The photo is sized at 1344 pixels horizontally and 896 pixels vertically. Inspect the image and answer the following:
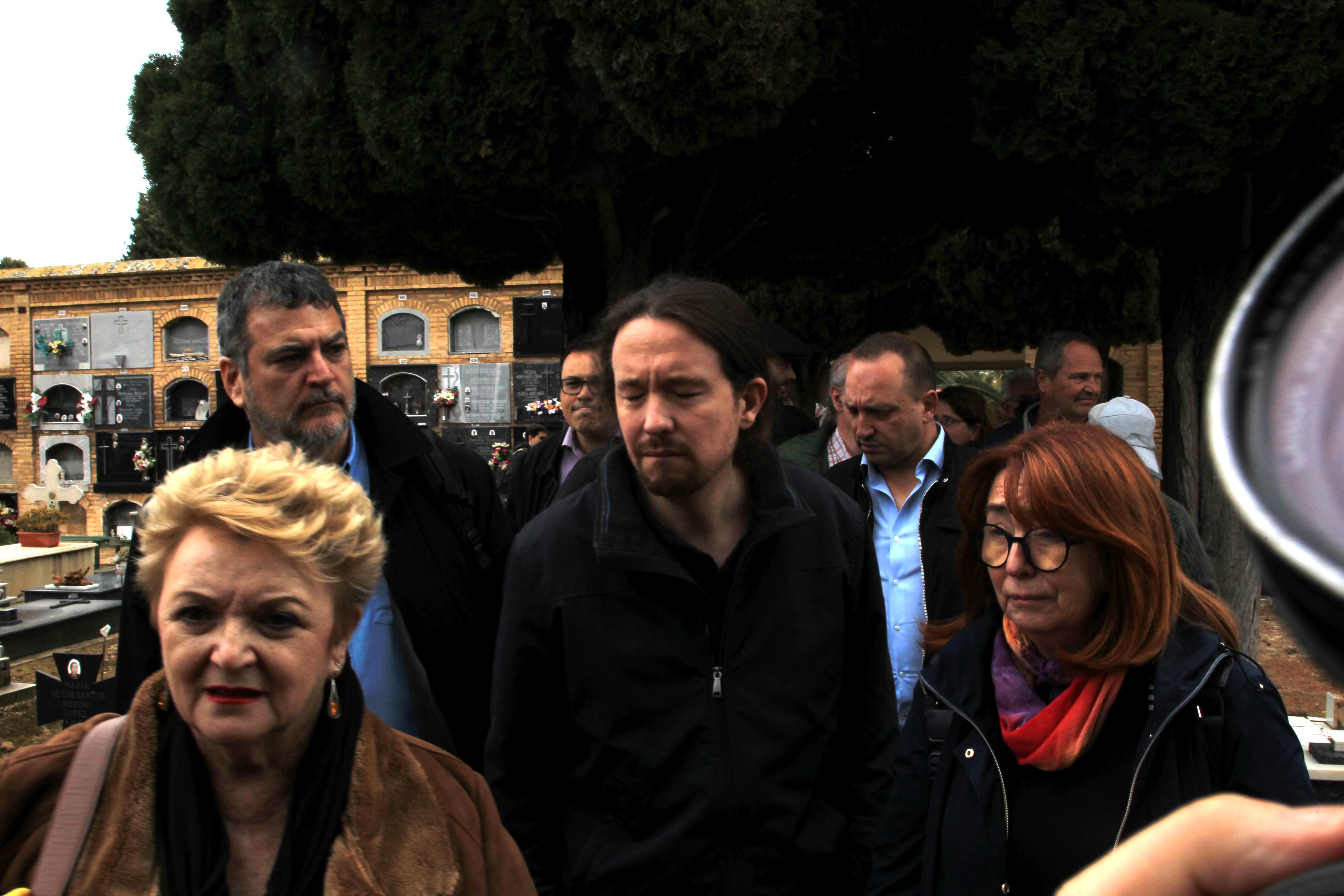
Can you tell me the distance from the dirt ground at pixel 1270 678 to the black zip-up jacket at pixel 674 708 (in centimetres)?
481

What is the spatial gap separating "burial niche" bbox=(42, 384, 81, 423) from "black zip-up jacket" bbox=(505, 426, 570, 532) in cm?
2158

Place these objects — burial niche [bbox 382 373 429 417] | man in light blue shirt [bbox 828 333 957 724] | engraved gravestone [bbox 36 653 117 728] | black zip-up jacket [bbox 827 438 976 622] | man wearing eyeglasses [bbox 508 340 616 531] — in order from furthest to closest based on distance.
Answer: burial niche [bbox 382 373 429 417] < man wearing eyeglasses [bbox 508 340 616 531] < engraved gravestone [bbox 36 653 117 728] < man in light blue shirt [bbox 828 333 957 724] < black zip-up jacket [bbox 827 438 976 622]

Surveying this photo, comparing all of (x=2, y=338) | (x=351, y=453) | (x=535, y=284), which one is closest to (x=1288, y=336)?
(x=351, y=453)

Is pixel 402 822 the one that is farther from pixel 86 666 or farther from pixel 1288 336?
pixel 86 666

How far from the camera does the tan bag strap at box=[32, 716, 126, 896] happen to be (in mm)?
1526

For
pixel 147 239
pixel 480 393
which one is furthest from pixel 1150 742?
pixel 147 239

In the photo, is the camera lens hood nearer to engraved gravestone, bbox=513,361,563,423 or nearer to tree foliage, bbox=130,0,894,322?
tree foliage, bbox=130,0,894,322

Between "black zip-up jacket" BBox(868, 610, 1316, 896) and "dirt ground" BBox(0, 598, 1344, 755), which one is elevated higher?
"black zip-up jacket" BBox(868, 610, 1316, 896)

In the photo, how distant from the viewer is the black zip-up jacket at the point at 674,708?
2004 millimetres

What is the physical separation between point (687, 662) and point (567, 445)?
2.58 meters

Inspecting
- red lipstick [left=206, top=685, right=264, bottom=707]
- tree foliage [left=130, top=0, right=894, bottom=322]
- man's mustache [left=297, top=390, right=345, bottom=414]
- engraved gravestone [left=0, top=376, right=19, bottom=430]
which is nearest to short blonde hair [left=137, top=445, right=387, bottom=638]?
red lipstick [left=206, top=685, right=264, bottom=707]

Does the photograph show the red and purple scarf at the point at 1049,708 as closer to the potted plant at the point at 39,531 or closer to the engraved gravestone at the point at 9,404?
the potted plant at the point at 39,531

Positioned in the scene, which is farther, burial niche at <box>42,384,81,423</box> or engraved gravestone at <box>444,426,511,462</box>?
burial niche at <box>42,384,81,423</box>

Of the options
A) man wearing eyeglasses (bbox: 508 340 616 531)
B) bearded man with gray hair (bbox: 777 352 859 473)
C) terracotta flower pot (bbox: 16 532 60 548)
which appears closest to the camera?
bearded man with gray hair (bbox: 777 352 859 473)
